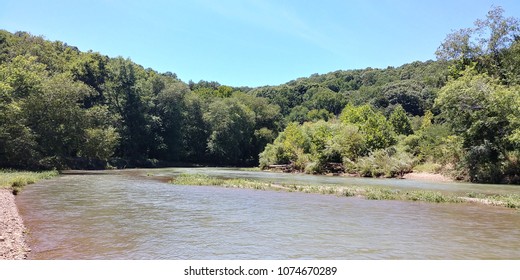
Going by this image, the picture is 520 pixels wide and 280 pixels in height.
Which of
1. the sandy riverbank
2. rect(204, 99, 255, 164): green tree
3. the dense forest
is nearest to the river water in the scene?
the sandy riverbank

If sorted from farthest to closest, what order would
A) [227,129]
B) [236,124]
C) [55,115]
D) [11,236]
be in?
[236,124], [227,129], [55,115], [11,236]

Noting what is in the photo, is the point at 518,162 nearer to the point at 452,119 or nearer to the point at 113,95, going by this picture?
the point at 452,119

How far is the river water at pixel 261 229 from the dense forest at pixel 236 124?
63.5 feet

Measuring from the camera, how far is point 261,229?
13164 mm

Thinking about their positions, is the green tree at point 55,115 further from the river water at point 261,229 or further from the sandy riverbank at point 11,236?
the sandy riverbank at point 11,236

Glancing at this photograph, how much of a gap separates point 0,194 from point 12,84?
28598 mm

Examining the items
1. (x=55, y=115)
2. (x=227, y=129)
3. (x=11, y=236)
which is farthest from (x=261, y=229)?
(x=227, y=129)

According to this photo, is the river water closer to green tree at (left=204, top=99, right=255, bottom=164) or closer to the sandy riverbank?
the sandy riverbank

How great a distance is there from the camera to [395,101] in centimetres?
11738

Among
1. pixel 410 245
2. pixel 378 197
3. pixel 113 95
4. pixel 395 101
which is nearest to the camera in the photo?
pixel 410 245

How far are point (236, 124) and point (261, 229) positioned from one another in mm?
75631

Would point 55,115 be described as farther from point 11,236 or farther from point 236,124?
point 236,124

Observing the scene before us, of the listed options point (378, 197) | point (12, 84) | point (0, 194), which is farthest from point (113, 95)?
point (378, 197)

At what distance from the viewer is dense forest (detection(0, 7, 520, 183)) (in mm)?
36062
